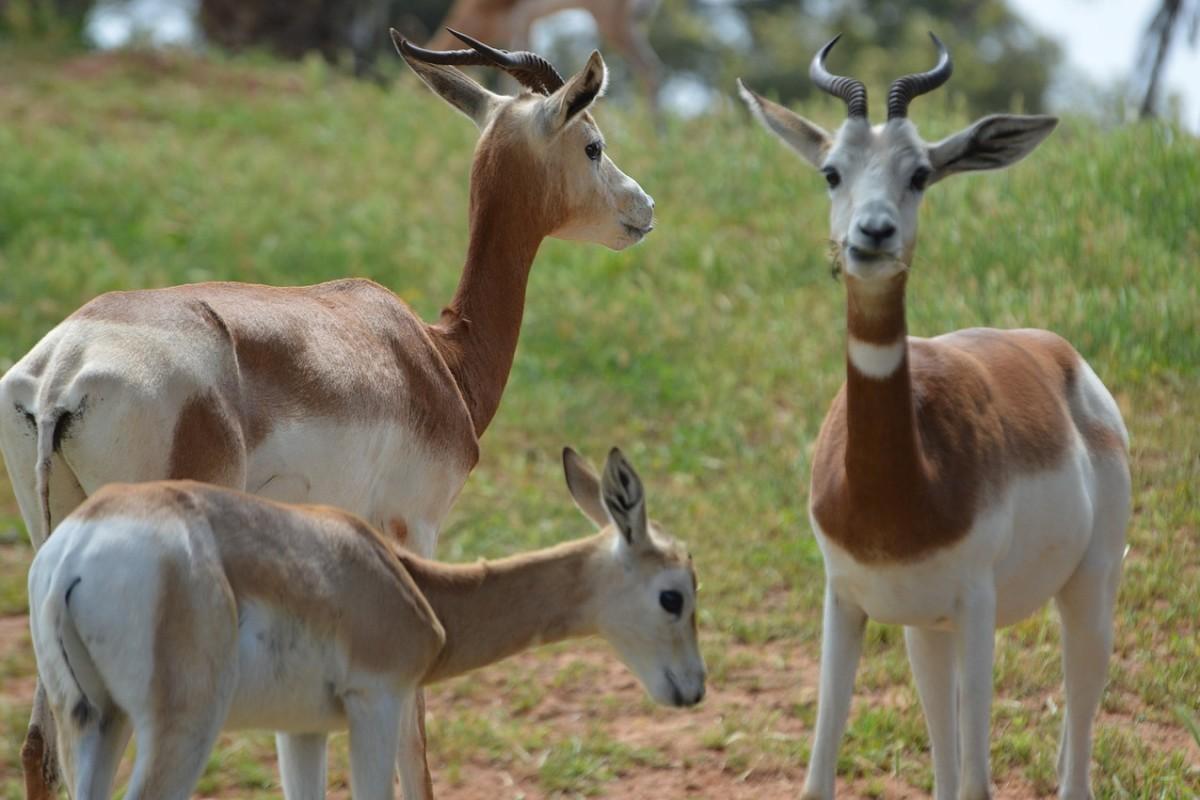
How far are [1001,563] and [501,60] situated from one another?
2370 millimetres

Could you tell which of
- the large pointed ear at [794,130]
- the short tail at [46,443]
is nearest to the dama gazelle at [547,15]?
the large pointed ear at [794,130]

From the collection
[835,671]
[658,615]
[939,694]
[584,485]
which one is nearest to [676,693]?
[658,615]

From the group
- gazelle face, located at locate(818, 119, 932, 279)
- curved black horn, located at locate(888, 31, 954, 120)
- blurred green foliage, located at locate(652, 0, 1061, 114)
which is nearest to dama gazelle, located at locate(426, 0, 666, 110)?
blurred green foliage, located at locate(652, 0, 1061, 114)

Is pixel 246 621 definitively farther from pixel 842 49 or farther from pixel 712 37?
pixel 712 37

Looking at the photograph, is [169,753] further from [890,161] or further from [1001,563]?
[890,161]

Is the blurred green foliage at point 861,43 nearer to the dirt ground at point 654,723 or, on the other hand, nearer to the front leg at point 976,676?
the dirt ground at point 654,723

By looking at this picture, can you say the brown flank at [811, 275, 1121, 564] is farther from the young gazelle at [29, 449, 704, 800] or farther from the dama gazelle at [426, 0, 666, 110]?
the dama gazelle at [426, 0, 666, 110]

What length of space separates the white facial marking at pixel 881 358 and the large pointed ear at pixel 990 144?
1.62ft

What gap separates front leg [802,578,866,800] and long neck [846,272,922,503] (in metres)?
0.39

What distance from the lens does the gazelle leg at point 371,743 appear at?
12.4ft

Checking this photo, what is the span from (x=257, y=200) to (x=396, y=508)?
7411mm

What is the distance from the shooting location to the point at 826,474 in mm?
4309

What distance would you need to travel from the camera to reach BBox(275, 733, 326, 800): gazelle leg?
4.21 m

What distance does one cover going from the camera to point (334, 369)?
4.59m
